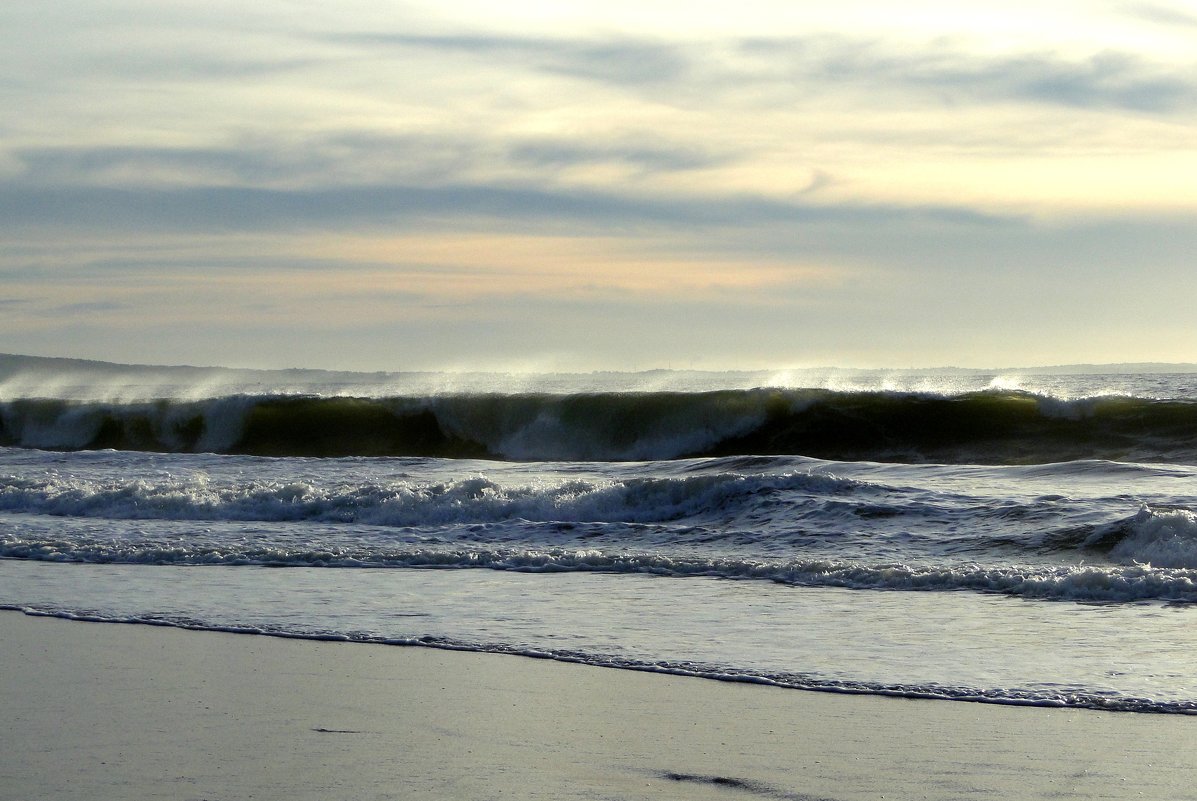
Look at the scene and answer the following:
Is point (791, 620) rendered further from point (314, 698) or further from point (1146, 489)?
point (1146, 489)

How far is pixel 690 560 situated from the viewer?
9.44 m

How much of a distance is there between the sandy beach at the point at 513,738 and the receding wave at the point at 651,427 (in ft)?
53.0

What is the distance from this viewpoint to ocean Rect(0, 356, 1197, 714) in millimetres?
6160

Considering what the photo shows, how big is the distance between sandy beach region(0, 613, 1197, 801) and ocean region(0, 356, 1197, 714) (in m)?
0.45

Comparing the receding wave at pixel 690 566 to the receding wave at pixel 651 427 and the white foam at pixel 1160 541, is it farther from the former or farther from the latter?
the receding wave at pixel 651 427

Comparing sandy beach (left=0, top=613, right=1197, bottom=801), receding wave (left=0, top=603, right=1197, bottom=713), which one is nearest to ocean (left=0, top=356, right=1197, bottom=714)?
receding wave (left=0, top=603, right=1197, bottom=713)

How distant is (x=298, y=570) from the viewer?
942 cm

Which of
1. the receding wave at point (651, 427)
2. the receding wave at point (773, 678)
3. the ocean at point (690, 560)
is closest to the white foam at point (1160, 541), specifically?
the ocean at point (690, 560)

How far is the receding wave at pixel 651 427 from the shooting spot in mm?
21531

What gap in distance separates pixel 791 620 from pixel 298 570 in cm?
418

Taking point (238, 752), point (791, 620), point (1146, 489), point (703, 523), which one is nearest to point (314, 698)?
point (238, 752)

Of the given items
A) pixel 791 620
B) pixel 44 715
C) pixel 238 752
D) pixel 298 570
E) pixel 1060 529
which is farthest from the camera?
pixel 1060 529

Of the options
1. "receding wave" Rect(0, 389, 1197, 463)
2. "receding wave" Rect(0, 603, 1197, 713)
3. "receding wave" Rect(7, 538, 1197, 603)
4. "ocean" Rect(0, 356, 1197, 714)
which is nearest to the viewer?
"receding wave" Rect(0, 603, 1197, 713)

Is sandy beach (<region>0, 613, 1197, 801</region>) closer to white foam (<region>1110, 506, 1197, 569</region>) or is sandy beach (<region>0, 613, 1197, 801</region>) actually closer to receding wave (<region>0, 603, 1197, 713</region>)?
receding wave (<region>0, 603, 1197, 713</region>)
